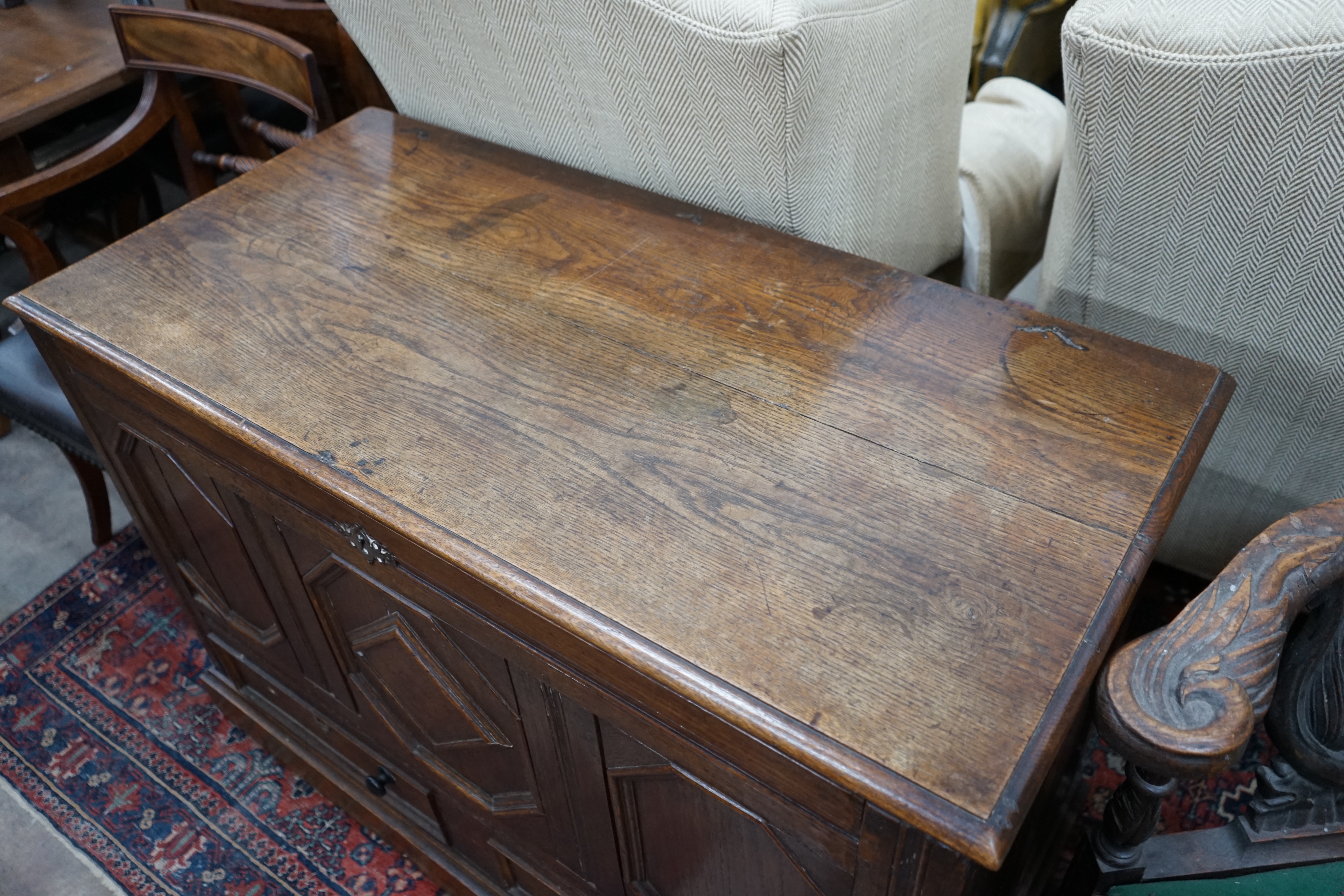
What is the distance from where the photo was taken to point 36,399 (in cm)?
138

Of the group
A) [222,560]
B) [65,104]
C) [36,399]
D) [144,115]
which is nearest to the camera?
[222,560]

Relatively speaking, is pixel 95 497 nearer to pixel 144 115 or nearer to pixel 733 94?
pixel 144 115

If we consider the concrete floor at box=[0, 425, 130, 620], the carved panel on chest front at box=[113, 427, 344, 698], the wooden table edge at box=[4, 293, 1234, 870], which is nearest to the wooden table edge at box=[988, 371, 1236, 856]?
the wooden table edge at box=[4, 293, 1234, 870]

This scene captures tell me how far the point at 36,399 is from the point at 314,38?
2.77 ft

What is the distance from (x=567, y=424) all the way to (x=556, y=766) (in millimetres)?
316

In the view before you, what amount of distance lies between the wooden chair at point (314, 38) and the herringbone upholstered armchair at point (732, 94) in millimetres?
663

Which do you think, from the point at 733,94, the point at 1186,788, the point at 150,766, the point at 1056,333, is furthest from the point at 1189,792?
the point at 150,766

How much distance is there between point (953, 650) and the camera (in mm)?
598

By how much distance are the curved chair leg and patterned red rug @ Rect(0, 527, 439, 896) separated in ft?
0.20

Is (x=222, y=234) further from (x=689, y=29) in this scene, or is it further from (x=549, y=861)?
→ (x=549, y=861)

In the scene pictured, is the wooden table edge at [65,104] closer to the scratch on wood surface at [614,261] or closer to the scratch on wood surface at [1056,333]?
the scratch on wood surface at [614,261]

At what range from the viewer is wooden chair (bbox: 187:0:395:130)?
171 cm

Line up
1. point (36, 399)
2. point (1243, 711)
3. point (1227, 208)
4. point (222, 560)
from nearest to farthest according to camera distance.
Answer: point (1243, 711) < point (1227, 208) < point (222, 560) < point (36, 399)

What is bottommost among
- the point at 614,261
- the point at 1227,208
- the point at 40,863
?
the point at 40,863
